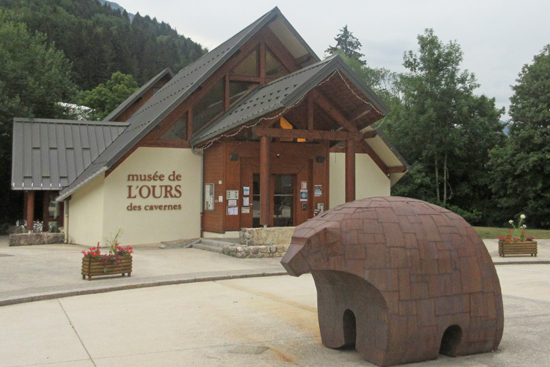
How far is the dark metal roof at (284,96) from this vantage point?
16391 millimetres

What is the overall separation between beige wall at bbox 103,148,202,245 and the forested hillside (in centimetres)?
4797

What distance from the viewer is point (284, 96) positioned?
54.3 ft

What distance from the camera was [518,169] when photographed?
3272 cm

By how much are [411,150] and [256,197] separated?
2244 cm

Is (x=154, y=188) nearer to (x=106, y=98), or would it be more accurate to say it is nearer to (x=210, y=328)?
(x=210, y=328)

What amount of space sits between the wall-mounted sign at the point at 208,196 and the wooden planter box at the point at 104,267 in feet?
24.9

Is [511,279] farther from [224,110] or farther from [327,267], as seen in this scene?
[224,110]

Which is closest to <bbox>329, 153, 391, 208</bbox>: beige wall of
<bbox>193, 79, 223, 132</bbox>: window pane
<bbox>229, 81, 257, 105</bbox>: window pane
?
<bbox>229, 81, 257, 105</bbox>: window pane

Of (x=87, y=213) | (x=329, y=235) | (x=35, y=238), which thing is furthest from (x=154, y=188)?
(x=329, y=235)

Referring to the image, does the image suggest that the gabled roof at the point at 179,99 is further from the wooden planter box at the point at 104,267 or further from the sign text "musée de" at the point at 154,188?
the wooden planter box at the point at 104,267

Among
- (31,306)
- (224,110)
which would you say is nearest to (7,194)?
(224,110)

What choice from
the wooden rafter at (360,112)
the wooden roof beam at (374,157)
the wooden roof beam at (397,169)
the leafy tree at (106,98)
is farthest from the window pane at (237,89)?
the leafy tree at (106,98)

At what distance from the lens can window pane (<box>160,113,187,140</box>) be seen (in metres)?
20.6

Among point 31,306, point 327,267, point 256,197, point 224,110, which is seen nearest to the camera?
point 327,267
